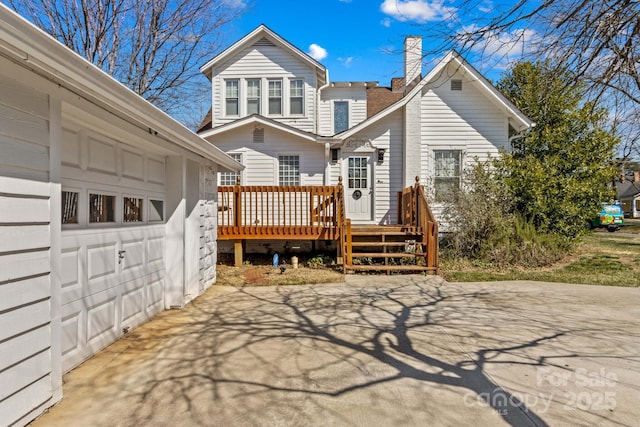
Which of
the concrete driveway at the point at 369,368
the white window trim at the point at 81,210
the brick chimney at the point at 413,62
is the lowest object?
the concrete driveway at the point at 369,368

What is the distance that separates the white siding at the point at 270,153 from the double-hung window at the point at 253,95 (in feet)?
3.42

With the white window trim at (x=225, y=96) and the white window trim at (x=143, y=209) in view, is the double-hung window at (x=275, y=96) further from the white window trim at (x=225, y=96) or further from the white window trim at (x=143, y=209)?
the white window trim at (x=143, y=209)

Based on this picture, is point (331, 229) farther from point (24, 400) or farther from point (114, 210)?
point (24, 400)

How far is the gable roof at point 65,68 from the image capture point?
6.39ft

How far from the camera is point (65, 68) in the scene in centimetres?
234

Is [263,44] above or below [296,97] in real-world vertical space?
above

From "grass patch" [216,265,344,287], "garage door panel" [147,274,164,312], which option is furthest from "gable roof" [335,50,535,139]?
"garage door panel" [147,274,164,312]

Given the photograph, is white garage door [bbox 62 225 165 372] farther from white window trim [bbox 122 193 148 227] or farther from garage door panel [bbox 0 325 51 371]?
garage door panel [bbox 0 325 51 371]

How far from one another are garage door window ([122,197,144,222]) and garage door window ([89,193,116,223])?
216 mm

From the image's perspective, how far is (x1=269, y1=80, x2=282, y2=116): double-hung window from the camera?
1176 centimetres

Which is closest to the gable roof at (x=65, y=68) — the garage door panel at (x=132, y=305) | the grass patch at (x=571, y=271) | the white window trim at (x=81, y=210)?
the white window trim at (x=81, y=210)

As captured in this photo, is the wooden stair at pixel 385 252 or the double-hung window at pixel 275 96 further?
the double-hung window at pixel 275 96

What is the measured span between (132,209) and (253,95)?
314 inches

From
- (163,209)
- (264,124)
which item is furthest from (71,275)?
(264,124)
